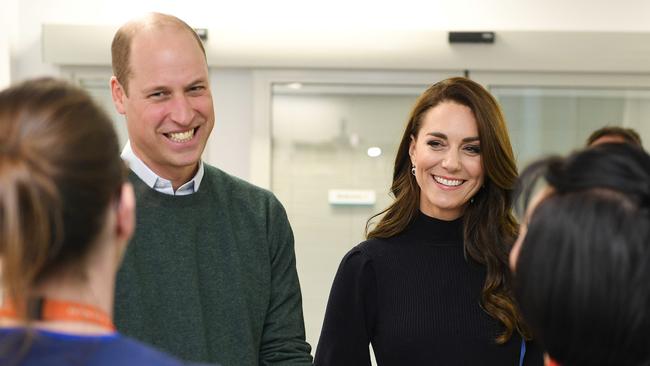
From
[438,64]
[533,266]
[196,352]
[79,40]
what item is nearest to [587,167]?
[533,266]

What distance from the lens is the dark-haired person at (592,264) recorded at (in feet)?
3.56

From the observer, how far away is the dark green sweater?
6.19 feet

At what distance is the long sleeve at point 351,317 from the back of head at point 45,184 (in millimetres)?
1324

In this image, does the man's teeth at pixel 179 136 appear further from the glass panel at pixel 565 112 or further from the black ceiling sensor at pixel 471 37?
the glass panel at pixel 565 112

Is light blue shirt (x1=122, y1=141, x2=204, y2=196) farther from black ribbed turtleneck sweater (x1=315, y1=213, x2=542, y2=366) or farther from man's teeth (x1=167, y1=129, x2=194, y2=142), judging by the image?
black ribbed turtleneck sweater (x1=315, y1=213, x2=542, y2=366)

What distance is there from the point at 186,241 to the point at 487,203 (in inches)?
36.0

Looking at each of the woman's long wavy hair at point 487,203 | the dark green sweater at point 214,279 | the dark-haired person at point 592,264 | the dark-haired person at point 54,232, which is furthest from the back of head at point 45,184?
the woman's long wavy hair at point 487,203

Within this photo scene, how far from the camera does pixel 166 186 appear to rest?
2.01 metres

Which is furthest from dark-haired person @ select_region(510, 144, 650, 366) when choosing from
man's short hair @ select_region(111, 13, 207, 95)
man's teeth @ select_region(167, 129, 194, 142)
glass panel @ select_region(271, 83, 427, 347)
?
glass panel @ select_region(271, 83, 427, 347)

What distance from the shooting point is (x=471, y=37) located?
4109mm

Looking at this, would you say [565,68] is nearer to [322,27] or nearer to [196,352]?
[322,27]

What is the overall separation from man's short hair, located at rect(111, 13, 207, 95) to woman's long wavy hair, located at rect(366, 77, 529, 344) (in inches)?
30.1

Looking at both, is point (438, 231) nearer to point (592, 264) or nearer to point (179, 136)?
point (179, 136)

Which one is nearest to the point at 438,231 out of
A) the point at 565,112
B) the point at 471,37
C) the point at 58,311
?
the point at 58,311
